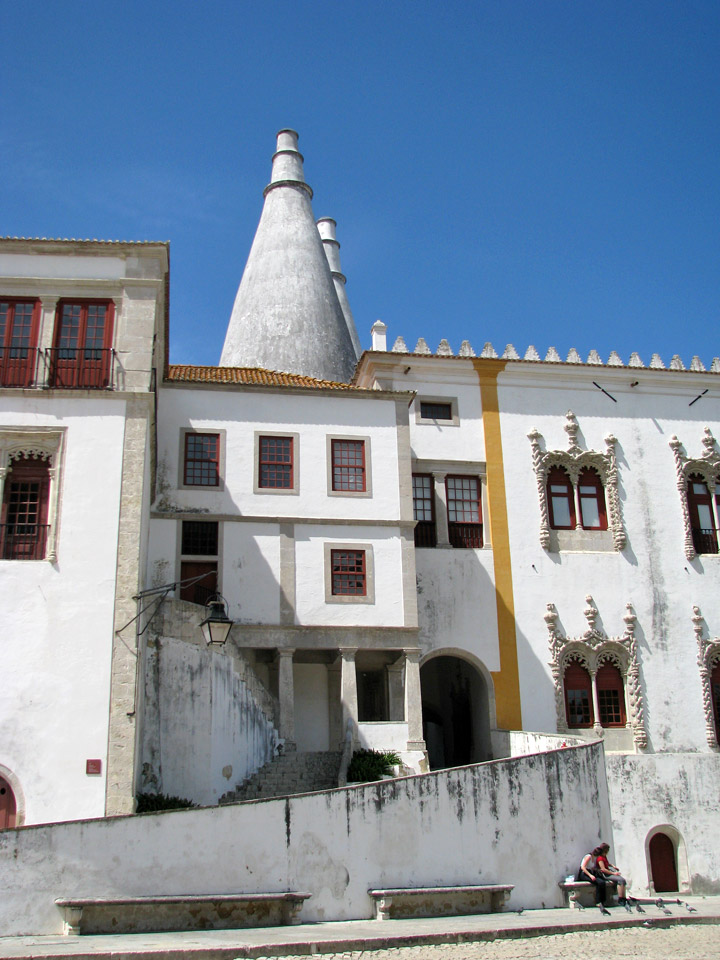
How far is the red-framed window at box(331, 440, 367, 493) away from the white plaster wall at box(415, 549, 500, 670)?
325cm

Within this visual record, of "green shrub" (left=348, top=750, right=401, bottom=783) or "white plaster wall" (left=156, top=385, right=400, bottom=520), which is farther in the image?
"white plaster wall" (left=156, top=385, right=400, bottom=520)

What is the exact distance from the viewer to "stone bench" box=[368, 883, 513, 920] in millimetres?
14531

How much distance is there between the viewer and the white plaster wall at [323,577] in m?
24.3

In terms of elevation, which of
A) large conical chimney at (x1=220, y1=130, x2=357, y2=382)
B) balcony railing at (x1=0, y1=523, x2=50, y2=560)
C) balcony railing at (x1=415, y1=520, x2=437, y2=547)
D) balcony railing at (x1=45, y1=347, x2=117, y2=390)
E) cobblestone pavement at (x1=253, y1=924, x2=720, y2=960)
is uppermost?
large conical chimney at (x1=220, y1=130, x2=357, y2=382)

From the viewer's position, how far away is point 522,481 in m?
29.3

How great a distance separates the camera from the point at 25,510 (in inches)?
712

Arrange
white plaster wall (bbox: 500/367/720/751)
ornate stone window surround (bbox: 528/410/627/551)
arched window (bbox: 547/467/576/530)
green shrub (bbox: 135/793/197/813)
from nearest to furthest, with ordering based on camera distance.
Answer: green shrub (bbox: 135/793/197/813) < white plaster wall (bbox: 500/367/720/751) < ornate stone window surround (bbox: 528/410/627/551) < arched window (bbox: 547/467/576/530)

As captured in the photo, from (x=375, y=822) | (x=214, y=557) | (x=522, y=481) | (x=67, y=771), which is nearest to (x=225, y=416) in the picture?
(x=214, y=557)

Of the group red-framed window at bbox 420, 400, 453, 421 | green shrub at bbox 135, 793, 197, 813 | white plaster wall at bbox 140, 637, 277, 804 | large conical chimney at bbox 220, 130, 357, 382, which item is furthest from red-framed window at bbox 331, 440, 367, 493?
large conical chimney at bbox 220, 130, 357, 382

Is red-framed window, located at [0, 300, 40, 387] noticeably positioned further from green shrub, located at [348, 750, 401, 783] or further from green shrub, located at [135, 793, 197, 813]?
green shrub, located at [348, 750, 401, 783]

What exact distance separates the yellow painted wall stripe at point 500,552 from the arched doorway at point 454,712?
59 centimetres

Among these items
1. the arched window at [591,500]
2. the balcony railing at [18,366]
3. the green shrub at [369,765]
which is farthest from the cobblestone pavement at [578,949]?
the arched window at [591,500]

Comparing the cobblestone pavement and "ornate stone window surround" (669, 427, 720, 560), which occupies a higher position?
"ornate stone window surround" (669, 427, 720, 560)

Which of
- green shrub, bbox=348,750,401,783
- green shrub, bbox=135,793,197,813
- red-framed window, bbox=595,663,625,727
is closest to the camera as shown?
green shrub, bbox=135,793,197,813
